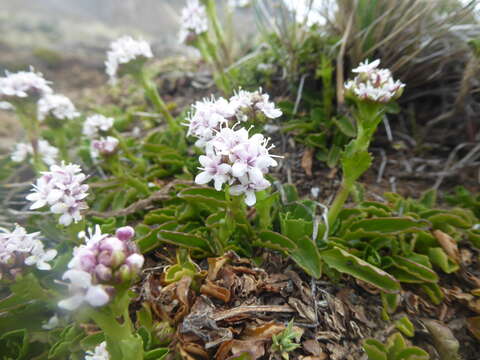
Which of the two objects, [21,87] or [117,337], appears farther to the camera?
[21,87]

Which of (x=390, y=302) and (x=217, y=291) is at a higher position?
(x=217, y=291)

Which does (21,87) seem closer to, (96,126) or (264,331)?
(96,126)

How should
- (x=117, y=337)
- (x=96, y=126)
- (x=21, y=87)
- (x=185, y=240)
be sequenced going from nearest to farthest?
(x=117, y=337)
(x=185, y=240)
(x=21, y=87)
(x=96, y=126)

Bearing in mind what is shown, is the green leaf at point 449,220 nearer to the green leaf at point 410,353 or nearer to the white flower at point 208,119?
the green leaf at point 410,353

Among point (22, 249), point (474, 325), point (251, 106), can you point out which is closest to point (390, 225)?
point (474, 325)

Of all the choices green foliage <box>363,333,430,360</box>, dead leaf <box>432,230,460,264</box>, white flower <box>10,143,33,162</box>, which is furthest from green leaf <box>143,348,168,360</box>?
white flower <box>10,143,33,162</box>

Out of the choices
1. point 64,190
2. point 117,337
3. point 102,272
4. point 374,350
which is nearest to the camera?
point 102,272

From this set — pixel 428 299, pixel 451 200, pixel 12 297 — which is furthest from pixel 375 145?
pixel 12 297

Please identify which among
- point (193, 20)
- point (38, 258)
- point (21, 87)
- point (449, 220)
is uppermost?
point (193, 20)
